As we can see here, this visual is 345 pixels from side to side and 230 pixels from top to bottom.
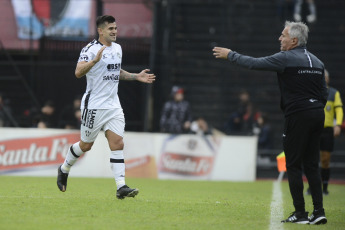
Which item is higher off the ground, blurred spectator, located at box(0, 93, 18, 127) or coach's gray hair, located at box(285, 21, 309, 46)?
coach's gray hair, located at box(285, 21, 309, 46)

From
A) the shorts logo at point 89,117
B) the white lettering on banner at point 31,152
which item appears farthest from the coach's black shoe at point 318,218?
the white lettering on banner at point 31,152

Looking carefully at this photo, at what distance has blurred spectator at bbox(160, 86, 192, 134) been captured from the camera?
64.0 feet

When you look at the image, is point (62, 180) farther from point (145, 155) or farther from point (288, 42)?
point (145, 155)

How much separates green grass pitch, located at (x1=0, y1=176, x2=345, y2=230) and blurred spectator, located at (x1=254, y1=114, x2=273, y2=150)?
24.2 feet

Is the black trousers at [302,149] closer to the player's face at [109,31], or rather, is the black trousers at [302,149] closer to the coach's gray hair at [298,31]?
the coach's gray hair at [298,31]

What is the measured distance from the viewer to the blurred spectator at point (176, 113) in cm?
1952

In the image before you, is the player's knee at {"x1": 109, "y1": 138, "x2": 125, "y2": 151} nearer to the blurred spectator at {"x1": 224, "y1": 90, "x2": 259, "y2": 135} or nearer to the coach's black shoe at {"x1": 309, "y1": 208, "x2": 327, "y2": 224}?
the coach's black shoe at {"x1": 309, "y1": 208, "x2": 327, "y2": 224}

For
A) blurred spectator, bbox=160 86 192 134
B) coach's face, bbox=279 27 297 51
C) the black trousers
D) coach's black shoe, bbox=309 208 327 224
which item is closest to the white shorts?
the black trousers

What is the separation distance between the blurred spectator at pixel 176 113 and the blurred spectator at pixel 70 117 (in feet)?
7.54

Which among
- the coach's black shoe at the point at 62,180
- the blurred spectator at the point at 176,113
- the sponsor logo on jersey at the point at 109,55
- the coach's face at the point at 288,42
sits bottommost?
the blurred spectator at the point at 176,113

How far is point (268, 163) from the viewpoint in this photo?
19.4 m

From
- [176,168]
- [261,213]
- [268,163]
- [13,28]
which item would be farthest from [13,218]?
[13,28]

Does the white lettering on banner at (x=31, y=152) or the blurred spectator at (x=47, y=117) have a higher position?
the blurred spectator at (x=47, y=117)

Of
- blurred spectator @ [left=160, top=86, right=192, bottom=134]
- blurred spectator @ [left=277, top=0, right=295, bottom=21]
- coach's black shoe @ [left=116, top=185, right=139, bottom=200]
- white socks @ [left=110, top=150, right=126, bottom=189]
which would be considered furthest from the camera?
blurred spectator @ [left=277, top=0, right=295, bottom=21]
